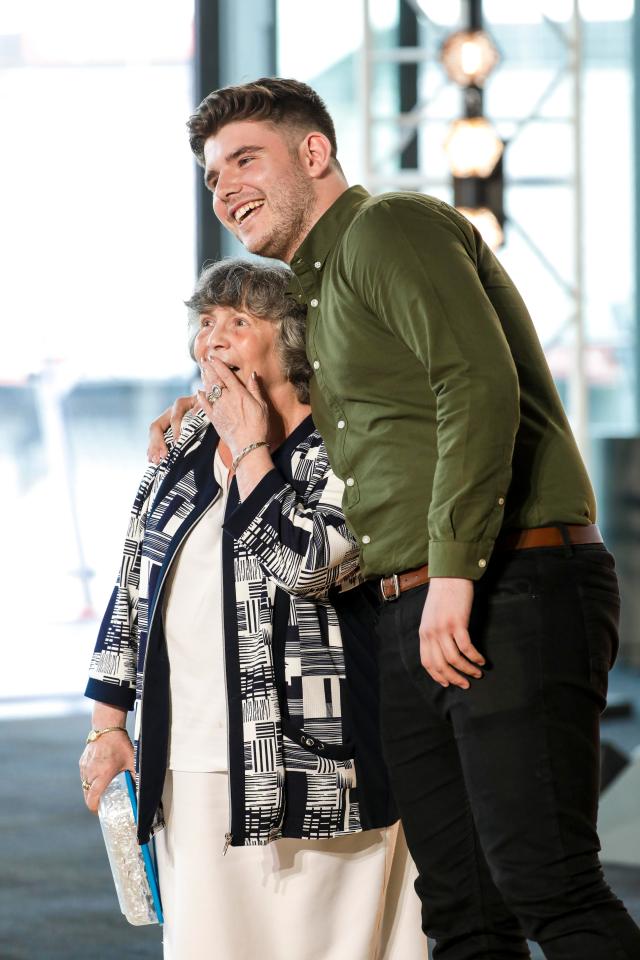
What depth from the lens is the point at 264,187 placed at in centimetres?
182

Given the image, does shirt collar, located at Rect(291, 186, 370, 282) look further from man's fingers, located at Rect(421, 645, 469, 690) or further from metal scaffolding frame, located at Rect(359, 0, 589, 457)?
metal scaffolding frame, located at Rect(359, 0, 589, 457)

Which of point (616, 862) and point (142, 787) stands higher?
point (142, 787)

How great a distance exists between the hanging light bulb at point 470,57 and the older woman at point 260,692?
3.71 m

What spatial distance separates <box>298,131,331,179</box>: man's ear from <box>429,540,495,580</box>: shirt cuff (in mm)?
648

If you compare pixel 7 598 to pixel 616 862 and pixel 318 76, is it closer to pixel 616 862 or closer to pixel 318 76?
pixel 318 76

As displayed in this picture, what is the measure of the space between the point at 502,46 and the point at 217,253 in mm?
1806

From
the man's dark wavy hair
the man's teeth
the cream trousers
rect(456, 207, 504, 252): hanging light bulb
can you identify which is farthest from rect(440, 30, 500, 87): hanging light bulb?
the cream trousers

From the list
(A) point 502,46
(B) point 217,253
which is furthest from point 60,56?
(A) point 502,46

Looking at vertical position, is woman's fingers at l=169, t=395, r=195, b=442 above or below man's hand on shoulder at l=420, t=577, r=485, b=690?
above

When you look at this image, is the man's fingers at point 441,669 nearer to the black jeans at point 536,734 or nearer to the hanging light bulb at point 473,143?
the black jeans at point 536,734

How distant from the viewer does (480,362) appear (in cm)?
149

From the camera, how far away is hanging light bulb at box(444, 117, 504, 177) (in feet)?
17.3

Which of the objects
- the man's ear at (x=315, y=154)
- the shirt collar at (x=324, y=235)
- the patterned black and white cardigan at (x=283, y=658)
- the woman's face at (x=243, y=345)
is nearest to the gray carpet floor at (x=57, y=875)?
the patterned black and white cardigan at (x=283, y=658)

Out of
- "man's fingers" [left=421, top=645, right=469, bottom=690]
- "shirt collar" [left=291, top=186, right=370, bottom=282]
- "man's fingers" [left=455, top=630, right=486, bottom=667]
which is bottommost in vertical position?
"man's fingers" [left=421, top=645, right=469, bottom=690]
